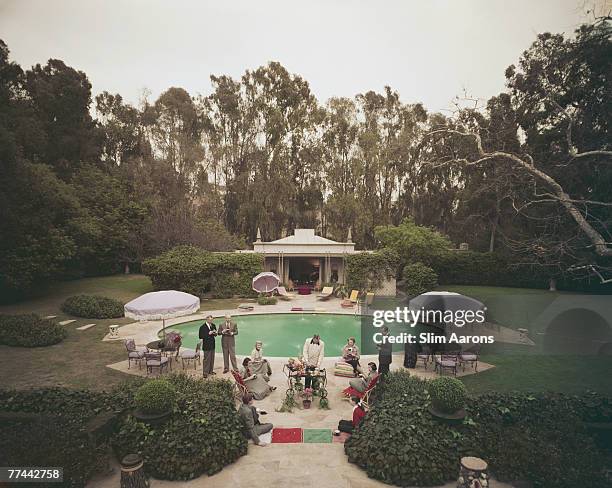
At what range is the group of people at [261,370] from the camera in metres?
7.29

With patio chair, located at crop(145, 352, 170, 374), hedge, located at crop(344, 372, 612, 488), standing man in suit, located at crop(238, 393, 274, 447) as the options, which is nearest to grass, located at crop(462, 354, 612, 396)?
hedge, located at crop(344, 372, 612, 488)

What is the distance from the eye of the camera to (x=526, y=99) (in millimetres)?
23297

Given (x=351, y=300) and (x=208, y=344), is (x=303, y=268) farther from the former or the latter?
(x=208, y=344)

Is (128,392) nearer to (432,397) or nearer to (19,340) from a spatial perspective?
(432,397)

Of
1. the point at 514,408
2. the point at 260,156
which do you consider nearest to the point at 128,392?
the point at 514,408

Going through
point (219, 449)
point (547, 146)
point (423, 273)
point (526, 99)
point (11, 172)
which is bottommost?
point (219, 449)

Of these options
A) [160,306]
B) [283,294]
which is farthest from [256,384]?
[283,294]

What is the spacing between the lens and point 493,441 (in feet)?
20.6

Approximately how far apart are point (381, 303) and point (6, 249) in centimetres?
2017

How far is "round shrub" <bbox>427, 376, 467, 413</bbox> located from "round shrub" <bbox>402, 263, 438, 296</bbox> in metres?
15.8

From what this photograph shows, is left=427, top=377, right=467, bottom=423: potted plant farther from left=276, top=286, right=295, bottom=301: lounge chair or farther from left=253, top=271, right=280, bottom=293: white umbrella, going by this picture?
left=276, top=286, right=295, bottom=301: lounge chair

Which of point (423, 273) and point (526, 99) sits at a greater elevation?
point (526, 99)

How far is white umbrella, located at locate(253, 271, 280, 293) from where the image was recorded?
71.3 ft

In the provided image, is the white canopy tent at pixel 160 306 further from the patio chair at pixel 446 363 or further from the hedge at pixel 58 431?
the patio chair at pixel 446 363
